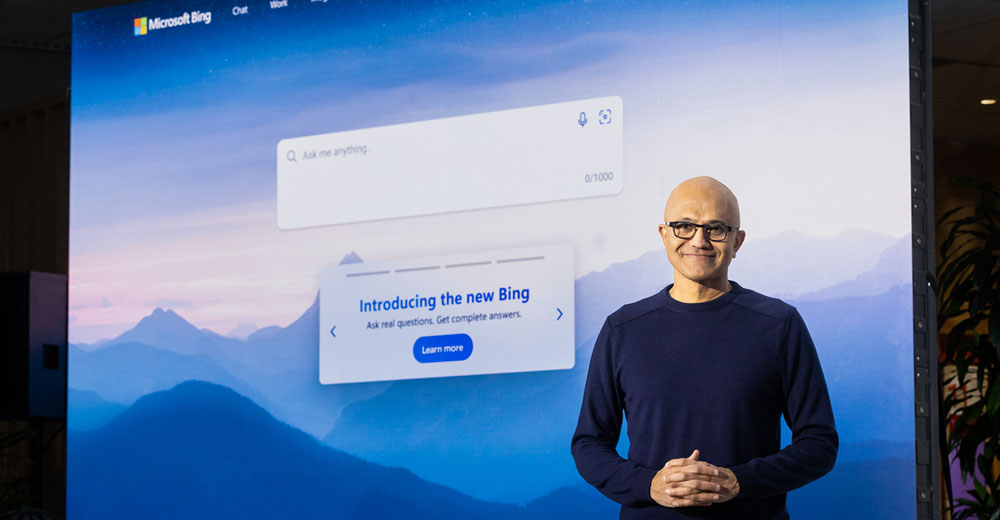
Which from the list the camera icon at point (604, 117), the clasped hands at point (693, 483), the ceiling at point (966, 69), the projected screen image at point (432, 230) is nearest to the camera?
the clasped hands at point (693, 483)

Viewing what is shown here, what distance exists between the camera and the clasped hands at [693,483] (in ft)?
7.14

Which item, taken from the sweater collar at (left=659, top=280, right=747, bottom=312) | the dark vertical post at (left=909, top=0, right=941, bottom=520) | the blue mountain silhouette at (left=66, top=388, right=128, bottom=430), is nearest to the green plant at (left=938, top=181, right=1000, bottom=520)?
the dark vertical post at (left=909, top=0, right=941, bottom=520)

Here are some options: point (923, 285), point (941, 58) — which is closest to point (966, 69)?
point (941, 58)

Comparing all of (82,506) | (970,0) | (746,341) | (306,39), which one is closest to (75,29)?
(306,39)

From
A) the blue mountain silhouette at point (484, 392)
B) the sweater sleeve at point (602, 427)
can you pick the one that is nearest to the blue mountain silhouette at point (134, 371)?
the blue mountain silhouette at point (484, 392)

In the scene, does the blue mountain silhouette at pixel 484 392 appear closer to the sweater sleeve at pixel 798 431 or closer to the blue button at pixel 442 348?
the blue button at pixel 442 348

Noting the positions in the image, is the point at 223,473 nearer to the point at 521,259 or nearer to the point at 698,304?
the point at 521,259

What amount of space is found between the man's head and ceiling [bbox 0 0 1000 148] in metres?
3.08

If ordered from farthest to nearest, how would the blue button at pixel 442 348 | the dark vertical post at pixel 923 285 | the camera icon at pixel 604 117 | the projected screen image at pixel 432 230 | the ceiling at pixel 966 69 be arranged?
the ceiling at pixel 966 69, the blue button at pixel 442 348, the camera icon at pixel 604 117, the projected screen image at pixel 432 230, the dark vertical post at pixel 923 285

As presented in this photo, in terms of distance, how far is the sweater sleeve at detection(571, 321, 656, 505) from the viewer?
7.57 ft

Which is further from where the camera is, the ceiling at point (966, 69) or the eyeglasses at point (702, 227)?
the ceiling at point (966, 69)

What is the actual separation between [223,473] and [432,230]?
0.99m

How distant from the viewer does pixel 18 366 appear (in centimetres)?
448

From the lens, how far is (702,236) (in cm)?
236
